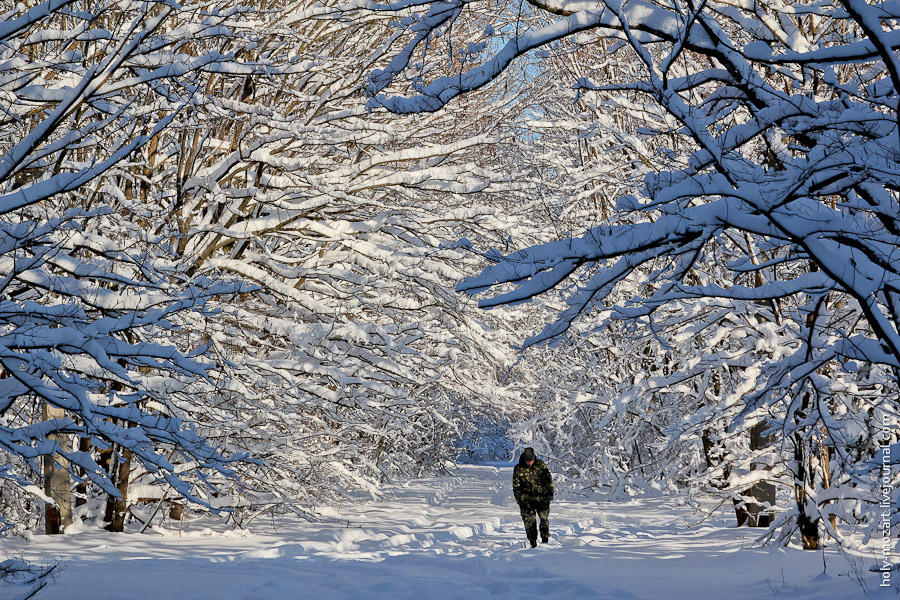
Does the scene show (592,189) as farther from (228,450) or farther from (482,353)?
(228,450)

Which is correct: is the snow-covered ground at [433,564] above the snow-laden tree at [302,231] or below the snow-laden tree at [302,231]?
below

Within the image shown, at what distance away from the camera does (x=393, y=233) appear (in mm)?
9852

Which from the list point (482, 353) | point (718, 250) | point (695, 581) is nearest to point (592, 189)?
point (718, 250)

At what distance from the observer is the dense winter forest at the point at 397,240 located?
13.7 ft

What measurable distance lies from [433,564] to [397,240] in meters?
3.77

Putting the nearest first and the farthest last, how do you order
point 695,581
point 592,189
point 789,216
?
point 789,216 → point 695,581 → point 592,189

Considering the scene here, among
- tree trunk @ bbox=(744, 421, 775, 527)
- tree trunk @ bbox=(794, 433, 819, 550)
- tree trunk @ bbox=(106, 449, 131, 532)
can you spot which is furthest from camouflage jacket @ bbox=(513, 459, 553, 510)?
tree trunk @ bbox=(106, 449, 131, 532)

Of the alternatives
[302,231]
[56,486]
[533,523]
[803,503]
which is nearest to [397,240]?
[302,231]

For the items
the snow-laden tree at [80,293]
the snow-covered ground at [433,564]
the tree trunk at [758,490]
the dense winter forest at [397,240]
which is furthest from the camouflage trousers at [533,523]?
the snow-laden tree at [80,293]

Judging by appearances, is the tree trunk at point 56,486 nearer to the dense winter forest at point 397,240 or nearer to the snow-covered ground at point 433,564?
the dense winter forest at point 397,240

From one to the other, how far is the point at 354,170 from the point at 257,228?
133 cm

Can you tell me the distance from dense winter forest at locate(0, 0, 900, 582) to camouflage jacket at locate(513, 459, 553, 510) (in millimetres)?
998

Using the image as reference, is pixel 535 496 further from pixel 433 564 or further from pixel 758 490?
pixel 758 490

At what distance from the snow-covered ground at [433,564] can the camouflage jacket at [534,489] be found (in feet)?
1.87
